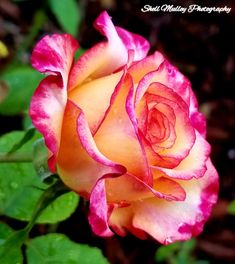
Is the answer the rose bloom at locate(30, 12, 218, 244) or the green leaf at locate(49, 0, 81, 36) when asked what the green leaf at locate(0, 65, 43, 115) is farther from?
the rose bloom at locate(30, 12, 218, 244)

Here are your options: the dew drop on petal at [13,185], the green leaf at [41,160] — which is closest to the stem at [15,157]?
the green leaf at [41,160]

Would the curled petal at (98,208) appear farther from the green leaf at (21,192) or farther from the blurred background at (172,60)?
the blurred background at (172,60)

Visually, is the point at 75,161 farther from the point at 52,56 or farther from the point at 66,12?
the point at 66,12

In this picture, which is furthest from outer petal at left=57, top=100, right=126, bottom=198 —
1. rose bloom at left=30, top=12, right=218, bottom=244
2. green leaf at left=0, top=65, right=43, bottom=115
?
green leaf at left=0, top=65, right=43, bottom=115

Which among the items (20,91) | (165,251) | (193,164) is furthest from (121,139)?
(165,251)

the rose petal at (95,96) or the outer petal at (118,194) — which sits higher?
the rose petal at (95,96)

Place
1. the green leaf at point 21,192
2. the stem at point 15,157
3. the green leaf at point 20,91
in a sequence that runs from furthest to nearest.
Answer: the green leaf at point 20,91 → the green leaf at point 21,192 → the stem at point 15,157
